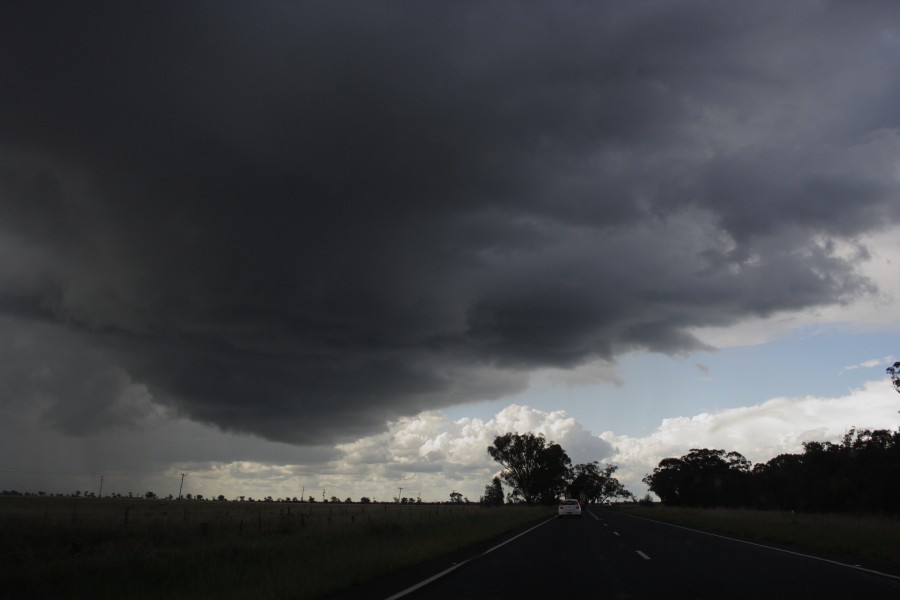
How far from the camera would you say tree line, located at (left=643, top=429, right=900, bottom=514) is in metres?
66.9

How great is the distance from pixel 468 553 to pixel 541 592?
343 inches

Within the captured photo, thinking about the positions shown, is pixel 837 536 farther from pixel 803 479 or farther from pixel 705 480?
pixel 705 480

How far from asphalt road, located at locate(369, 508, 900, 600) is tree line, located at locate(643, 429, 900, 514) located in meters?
43.7

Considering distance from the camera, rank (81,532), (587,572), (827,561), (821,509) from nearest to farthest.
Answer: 1. (587,572)
2. (827,561)
3. (81,532)
4. (821,509)

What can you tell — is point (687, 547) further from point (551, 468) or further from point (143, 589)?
point (551, 468)

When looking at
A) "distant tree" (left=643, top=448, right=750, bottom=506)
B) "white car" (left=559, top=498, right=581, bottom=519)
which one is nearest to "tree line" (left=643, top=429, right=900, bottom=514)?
"distant tree" (left=643, top=448, right=750, bottom=506)

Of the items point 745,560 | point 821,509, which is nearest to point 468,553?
point 745,560

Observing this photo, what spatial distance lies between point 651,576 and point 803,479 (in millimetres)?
90947

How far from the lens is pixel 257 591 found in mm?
10547

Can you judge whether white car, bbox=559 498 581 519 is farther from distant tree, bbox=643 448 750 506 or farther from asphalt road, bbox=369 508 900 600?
distant tree, bbox=643 448 750 506

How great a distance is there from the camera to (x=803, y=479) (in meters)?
88.6

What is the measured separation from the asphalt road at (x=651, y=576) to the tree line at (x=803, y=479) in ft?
143

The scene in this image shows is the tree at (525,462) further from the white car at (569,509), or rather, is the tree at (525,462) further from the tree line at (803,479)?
the white car at (569,509)

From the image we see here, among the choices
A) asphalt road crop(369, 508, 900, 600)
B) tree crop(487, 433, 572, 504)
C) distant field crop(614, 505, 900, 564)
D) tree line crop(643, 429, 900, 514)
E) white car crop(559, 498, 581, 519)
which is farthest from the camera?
tree crop(487, 433, 572, 504)
